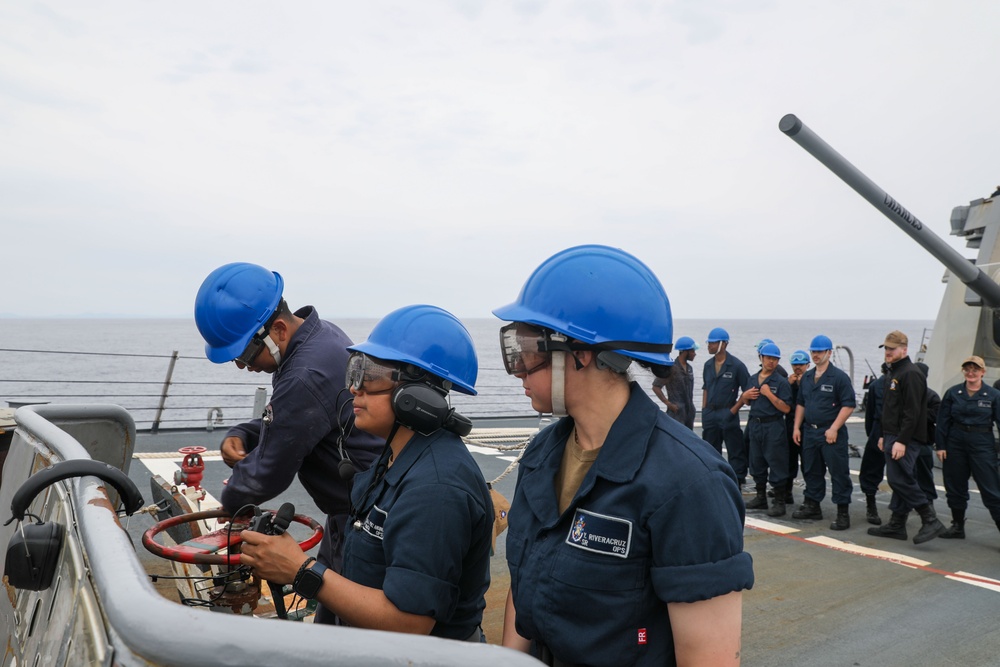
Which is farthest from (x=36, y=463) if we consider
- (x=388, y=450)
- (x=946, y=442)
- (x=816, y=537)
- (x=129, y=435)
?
(x=946, y=442)

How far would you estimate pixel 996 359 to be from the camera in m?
10.2

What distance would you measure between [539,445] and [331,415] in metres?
1.11

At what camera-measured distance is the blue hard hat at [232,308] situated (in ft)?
9.84

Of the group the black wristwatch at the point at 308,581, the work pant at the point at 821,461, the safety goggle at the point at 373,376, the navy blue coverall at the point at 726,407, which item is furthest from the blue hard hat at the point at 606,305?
the navy blue coverall at the point at 726,407

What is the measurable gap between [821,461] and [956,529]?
140 centimetres

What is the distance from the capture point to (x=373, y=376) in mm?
2375

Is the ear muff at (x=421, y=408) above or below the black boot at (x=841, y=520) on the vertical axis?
above

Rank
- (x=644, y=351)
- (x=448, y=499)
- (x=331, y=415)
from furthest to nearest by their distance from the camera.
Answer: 1. (x=331, y=415)
2. (x=448, y=499)
3. (x=644, y=351)

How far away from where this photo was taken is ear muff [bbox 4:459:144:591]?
5.37 ft

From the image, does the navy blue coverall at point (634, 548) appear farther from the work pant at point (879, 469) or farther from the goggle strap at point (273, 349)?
the work pant at point (879, 469)

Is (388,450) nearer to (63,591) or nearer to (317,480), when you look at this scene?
(317,480)

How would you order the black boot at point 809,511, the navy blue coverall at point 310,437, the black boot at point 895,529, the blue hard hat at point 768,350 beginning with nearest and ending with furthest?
1. the navy blue coverall at point 310,437
2. the black boot at point 895,529
3. the black boot at point 809,511
4. the blue hard hat at point 768,350

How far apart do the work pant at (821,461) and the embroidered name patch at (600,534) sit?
7.29 meters

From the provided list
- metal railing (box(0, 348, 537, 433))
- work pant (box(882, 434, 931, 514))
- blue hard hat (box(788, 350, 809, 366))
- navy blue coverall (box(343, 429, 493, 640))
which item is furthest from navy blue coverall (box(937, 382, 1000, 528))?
metal railing (box(0, 348, 537, 433))
